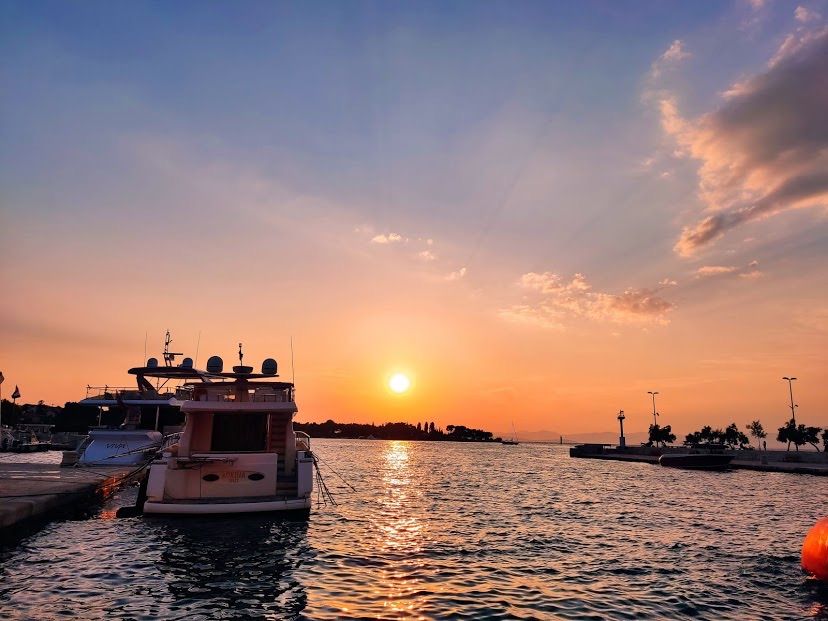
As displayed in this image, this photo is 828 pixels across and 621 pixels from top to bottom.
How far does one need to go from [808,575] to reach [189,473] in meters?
22.7

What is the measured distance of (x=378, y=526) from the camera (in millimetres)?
24875

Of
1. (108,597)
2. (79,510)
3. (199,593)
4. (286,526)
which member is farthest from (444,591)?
(79,510)

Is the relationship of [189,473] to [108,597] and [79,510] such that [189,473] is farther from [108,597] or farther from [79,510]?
[108,597]

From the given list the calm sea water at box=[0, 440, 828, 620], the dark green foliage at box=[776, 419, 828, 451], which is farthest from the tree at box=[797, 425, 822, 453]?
the calm sea water at box=[0, 440, 828, 620]

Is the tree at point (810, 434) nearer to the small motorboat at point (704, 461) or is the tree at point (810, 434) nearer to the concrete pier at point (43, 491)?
the small motorboat at point (704, 461)

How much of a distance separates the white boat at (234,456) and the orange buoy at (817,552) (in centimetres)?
1769

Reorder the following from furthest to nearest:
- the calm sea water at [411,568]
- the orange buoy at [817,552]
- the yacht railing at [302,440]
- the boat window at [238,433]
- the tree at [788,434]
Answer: the tree at [788,434] → the yacht railing at [302,440] → the boat window at [238,433] → the orange buoy at [817,552] → the calm sea water at [411,568]

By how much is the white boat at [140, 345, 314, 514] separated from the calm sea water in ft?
3.14

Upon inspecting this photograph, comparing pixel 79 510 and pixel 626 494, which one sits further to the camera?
pixel 626 494

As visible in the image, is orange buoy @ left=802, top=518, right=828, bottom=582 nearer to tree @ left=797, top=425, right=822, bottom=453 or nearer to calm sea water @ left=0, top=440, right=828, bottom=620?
calm sea water @ left=0, top=440, right=828, bottom=620

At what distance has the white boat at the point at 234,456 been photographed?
22.3 meters

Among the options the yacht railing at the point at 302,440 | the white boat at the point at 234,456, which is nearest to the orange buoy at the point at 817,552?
the white boat at the point at 234,456

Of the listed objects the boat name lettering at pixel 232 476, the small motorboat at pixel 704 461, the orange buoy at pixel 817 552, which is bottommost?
the small motorboat at pixel 704 461

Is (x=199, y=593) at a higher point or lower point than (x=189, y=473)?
lower
